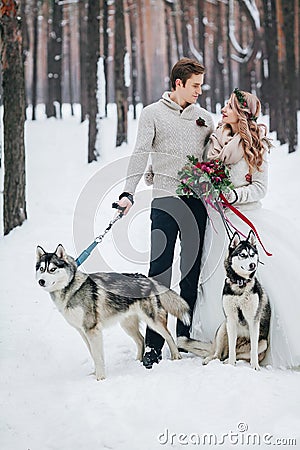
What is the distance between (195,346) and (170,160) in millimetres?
1660

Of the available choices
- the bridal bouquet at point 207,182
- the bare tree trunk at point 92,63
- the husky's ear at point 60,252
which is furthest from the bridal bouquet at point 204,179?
the bare tree trunk at point 92,63

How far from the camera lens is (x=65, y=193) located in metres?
12.1

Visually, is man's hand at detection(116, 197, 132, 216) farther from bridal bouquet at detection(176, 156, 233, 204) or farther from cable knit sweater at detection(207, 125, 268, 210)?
cable knit sweater at detection(207, 125, 268, 210)

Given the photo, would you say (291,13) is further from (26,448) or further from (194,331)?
(26,448)

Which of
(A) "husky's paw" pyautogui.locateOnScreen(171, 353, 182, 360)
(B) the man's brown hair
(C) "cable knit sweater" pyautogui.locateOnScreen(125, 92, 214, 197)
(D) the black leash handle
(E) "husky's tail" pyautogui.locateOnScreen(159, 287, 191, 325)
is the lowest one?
(A) "husky's paw" pyautogui.locateOnScreen(171, 353, 182, 360)

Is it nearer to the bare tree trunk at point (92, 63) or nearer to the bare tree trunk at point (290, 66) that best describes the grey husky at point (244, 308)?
the bare tree trunk at point (92, 63)

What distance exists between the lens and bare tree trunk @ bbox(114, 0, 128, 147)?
1664cm

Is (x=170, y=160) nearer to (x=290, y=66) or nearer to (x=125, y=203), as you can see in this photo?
(x=125, y=203)

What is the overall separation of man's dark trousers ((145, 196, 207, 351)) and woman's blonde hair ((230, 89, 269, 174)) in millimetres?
586

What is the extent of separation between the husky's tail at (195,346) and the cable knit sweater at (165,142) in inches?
52.5

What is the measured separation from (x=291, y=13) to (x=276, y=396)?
13.2 meters

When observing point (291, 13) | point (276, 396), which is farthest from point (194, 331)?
point (291, 13)

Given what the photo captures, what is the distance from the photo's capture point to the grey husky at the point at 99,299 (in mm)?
4367

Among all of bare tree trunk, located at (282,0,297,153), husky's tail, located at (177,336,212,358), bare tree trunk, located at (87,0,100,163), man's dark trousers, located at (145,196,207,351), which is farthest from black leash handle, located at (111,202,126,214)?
bare tree trunk, located at (282,0,297,153)
